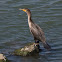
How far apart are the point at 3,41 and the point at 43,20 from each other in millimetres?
2781

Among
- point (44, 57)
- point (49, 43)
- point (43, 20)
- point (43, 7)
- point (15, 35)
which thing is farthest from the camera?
point (43, 7)

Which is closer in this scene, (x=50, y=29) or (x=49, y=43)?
(x=49, y=43)

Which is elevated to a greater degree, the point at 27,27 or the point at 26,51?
the point at 27,27

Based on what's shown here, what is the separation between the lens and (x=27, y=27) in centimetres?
1221

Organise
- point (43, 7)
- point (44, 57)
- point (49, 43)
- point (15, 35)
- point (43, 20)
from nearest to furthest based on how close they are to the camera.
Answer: point (44, 57)
point (49, 43)
point (15, 35)
point (43, 20)
point (43, 7)

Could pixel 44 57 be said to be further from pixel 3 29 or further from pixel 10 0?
pixel 10 0

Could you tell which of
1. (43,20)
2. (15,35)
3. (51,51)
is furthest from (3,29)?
(51,51)

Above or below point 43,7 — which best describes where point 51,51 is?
below

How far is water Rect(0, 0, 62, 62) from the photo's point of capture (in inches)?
384

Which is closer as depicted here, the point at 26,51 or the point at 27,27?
the point at 26,51

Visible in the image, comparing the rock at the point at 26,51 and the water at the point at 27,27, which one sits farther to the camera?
the water at the point at 27,27

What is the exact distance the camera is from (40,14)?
Answer: 13.5 m

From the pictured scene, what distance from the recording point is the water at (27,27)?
976 centimetres

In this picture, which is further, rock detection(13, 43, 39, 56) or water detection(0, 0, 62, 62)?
water detection(0, 0, 62, 62)
